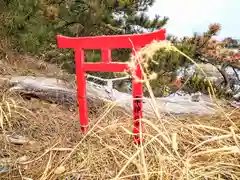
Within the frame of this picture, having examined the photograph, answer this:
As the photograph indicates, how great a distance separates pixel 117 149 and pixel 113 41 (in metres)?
0.73

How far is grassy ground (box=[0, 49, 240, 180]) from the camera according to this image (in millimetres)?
947

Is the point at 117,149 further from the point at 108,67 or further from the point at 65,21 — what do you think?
the point at 65,21

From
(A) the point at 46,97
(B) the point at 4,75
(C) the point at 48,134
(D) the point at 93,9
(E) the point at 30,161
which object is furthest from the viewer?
(D) the point at 93,9

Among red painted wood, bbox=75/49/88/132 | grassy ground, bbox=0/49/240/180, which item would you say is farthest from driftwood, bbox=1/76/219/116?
red painted wood, bbox=75/49/88/132

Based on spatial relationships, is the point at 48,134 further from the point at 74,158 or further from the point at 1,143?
the point at 74,158

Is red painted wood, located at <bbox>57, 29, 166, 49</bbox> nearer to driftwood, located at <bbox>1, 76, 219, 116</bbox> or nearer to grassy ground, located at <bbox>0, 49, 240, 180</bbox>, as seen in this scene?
grassy ground, located at <bbox>0, 49, 240, 180</bbox>

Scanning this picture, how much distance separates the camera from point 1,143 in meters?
1.69

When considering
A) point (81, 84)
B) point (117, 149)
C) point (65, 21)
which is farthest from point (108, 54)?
point (65, 21)

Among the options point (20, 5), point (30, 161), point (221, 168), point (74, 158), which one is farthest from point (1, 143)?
point (20, 5)

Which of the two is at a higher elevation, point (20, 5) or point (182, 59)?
point (20, 5)

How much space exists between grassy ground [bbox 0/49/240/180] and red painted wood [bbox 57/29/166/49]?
0.31 m

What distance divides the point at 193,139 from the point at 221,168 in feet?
0.98

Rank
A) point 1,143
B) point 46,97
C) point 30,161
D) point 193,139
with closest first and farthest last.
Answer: point 193,139
point 30,161
point 1,143
point 46,97

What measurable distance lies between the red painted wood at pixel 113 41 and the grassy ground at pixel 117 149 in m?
0.31
